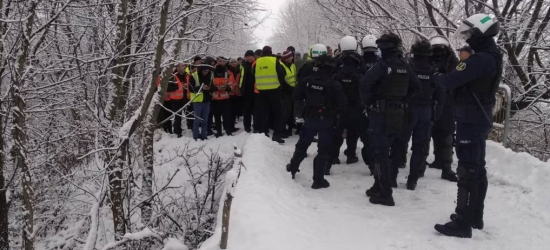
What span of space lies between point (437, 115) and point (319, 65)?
1.88 metres

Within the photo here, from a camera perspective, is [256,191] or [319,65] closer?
[256,191]

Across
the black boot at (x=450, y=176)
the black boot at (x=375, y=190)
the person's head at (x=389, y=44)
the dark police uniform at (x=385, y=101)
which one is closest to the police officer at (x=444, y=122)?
the black boot at (x=450, y=176)

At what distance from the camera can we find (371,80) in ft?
17.9

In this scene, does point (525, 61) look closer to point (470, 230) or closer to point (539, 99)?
point (539, 99)

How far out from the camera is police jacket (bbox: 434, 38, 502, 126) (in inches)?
165

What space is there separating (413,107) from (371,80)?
0.95 meters

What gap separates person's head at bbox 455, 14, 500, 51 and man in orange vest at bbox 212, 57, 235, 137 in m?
6.27

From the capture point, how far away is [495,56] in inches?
169

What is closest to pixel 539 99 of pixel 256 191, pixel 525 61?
pixel 525 61

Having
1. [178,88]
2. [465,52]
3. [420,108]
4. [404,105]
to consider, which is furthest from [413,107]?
[178,88]

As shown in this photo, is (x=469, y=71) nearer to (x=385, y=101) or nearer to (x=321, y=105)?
(x=385, y=101)

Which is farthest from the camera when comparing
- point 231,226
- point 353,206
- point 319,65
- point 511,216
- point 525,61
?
point 525,61

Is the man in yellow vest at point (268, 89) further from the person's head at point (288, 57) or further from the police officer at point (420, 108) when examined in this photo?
the police officer at point (420, 108)

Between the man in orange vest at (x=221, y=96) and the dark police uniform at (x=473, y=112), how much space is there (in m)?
6.11
